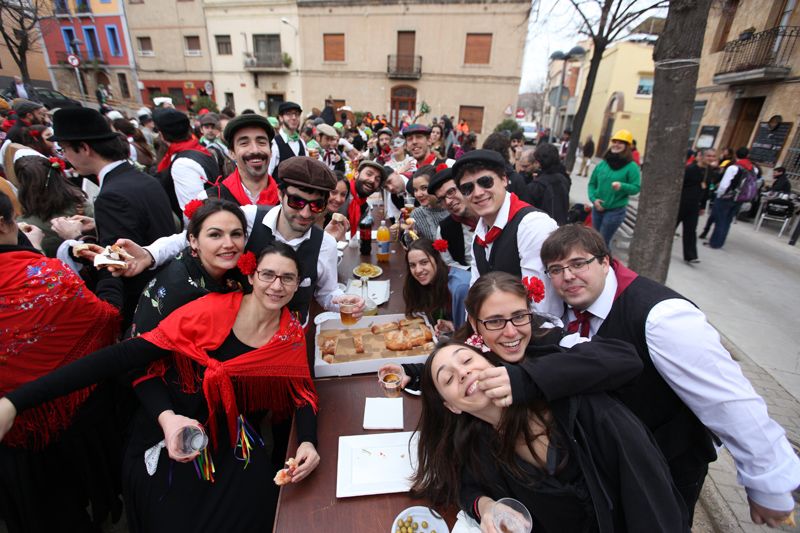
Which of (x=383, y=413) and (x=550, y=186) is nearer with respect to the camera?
(x=383, y=413)

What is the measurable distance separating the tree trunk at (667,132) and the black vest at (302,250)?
3343mm

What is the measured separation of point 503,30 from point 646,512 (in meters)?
27.4

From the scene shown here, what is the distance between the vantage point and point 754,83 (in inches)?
508

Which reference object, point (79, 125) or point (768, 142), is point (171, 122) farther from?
point (768, 142)

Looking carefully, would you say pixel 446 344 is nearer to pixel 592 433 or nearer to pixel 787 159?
pixel 592 433

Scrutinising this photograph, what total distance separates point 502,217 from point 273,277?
1.81 meters

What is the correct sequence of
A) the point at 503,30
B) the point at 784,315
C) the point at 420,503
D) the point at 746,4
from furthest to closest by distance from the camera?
the point at 503,30 < the point at 746,4 < the point at 784,315 < the point at 420,503

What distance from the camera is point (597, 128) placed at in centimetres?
2669

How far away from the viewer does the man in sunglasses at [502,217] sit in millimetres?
2662

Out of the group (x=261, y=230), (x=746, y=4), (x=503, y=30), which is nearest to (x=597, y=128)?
(x=503, y=30)

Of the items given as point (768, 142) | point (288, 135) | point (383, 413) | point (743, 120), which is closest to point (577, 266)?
point (383, 413)

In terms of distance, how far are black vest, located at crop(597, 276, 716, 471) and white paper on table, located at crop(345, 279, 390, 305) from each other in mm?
2135

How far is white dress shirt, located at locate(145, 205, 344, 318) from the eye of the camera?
8.71 feet

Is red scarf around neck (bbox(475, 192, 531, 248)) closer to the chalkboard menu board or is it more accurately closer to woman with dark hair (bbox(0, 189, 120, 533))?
woman with dark hair (bbox(0, 189, 120, 533))
